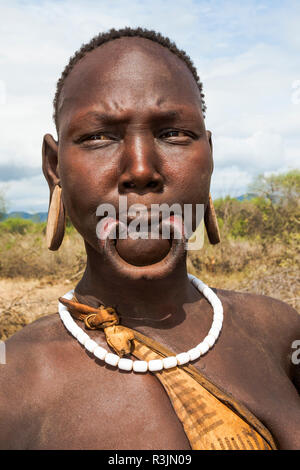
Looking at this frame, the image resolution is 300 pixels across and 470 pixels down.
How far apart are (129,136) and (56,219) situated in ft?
1.58

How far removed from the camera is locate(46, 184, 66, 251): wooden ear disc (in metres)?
1.62

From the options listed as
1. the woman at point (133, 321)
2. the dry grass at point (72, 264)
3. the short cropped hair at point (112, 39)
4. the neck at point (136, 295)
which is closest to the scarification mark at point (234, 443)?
the woman at point (133, 321)

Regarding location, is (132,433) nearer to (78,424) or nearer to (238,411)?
(78,424)

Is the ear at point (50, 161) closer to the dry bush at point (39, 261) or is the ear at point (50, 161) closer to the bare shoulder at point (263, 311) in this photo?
the bare shoulder at point (263, 311)

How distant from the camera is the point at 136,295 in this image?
1.51 m

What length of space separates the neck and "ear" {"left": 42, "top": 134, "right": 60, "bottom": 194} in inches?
12.4

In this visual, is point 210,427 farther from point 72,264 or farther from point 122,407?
point 72,264

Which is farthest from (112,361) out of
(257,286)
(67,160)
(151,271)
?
(257,286)

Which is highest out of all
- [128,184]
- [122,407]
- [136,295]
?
[128,184]

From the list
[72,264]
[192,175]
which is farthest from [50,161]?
[72,264]

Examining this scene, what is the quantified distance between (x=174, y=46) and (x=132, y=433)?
1353 mm

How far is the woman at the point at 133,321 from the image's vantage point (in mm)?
1276

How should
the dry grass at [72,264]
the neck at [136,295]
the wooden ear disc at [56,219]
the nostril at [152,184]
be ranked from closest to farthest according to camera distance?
the nostril at [152,184] → the neck at [136,295] → the wooden ear disc at [56,219] → the dry grass at [72,264]

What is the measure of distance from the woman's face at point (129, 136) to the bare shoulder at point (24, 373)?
1.18ft
